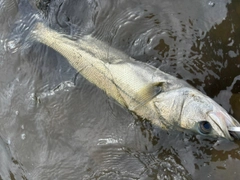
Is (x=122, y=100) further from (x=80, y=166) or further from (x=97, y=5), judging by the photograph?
(x=97, y=5)

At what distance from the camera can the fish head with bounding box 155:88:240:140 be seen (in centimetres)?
338

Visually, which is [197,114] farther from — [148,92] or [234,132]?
[148,92]

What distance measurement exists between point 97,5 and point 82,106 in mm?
1298

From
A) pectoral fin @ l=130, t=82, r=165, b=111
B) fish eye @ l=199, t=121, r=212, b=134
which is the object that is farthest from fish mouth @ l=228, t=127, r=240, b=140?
pectoral fin @ l=130, t=82, r=165, b=111

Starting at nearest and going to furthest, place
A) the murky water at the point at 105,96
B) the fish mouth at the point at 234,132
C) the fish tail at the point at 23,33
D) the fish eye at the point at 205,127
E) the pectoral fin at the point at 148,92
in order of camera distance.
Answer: the fish mouth at the point at 234,132 < the fish eye at the point at 205,127 < the pectoral fin at the point at 148,92 < the murky water at the point at 105,96 < the fish tail at the point at 23,33

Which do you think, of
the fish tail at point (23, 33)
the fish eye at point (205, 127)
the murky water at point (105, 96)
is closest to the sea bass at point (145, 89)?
the fish eye at point (205, 127)

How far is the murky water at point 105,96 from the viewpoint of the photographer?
13.1ft

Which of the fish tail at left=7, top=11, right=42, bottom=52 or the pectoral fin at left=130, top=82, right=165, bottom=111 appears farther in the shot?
the fish tail at left=7, top=11, right=42, bottom=52

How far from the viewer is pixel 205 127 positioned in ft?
11.6

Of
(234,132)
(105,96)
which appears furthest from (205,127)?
(105,96)

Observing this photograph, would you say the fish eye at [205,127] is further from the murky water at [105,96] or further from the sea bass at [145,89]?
the murky water at [105,96]

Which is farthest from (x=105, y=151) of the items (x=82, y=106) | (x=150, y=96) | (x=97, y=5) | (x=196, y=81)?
(x=97, y=5)

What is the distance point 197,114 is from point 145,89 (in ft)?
2.06

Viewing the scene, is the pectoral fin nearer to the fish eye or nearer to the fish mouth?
the fish eye
